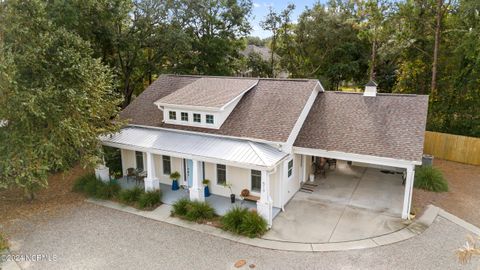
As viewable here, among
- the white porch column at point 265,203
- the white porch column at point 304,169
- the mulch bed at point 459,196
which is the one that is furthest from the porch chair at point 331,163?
the white porch column at point 265,203

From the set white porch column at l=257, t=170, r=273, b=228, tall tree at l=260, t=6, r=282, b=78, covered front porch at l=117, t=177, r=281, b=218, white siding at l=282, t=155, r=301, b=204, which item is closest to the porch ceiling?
white porch column at l=257, t=170, r=273, b=228

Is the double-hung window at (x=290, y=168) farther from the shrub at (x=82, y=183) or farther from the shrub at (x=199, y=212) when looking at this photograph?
the shrub at (x=82, y=183)

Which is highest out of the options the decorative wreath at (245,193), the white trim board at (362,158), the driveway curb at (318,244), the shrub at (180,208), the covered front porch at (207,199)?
the white trim board at (362,158)

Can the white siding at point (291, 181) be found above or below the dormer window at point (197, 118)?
below

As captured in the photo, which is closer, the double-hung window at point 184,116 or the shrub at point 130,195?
the shrub at point 130,195

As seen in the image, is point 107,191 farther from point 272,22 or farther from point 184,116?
point 272,22

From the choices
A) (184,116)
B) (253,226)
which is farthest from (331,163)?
(184,116)
